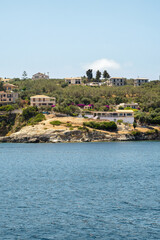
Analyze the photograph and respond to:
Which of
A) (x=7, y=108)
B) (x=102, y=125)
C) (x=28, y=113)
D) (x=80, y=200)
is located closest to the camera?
(x=80, y=200)

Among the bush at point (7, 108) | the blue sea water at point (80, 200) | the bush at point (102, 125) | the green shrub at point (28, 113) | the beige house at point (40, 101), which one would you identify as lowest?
the blue sea water at point (80, 200)

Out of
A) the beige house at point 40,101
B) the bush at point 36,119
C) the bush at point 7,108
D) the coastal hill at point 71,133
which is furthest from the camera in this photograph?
the beige house at point 40,101

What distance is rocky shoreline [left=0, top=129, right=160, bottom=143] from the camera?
5330 inches

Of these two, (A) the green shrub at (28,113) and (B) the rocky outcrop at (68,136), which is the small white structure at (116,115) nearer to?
(B) the rocky outcrop at (68,136)

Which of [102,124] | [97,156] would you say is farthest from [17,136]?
[97,156]

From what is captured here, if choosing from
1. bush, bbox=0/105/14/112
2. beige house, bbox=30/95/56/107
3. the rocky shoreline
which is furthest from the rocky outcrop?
beige house, bbox=30/95/56/107

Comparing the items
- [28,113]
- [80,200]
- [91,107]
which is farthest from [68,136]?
[80,200]

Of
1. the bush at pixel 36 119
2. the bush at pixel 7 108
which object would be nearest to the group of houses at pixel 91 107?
the bush at pixel 7 108

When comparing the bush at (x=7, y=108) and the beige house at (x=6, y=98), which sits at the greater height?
the beige house at (x=6, y=98)

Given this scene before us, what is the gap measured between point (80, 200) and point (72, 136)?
8993cm

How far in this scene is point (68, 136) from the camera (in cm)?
13588

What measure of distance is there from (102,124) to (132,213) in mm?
100312

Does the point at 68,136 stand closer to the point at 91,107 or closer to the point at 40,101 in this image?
the point at 40,101

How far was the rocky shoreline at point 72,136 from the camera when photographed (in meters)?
135
